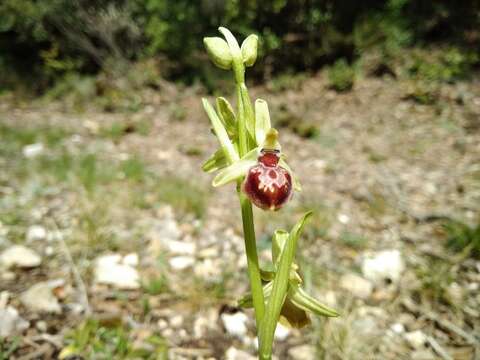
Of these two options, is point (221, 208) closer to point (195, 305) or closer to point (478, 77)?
point (195, 305)

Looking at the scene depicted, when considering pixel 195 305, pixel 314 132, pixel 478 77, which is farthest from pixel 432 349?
pixel 478 77

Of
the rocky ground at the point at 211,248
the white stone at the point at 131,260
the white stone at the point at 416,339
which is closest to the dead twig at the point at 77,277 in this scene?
the rocky ground at the point at 211,248

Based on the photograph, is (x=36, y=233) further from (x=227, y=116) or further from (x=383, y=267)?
(x=383, y=267)

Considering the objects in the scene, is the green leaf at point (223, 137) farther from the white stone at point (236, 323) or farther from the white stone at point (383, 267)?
the white stone at point (383, 267)

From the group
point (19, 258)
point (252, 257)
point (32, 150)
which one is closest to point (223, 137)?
point (252, 257)

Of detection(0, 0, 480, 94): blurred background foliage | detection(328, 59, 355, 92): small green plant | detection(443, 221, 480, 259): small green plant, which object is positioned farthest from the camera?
detection(0, 0, 480, 94): blurred background foliage

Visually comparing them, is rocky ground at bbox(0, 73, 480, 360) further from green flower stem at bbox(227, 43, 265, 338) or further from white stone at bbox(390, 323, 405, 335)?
green flower stem at bbox(227, 43, 265, 338)

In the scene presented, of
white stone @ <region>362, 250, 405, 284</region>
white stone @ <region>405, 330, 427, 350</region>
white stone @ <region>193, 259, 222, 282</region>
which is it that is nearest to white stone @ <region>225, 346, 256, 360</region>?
white stone @ <region>193, 259, 222, 282</region>
